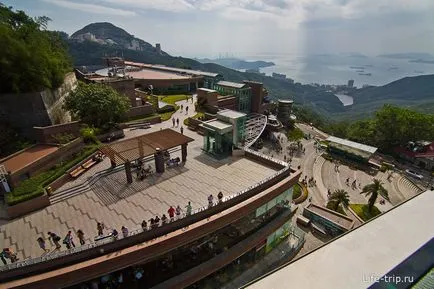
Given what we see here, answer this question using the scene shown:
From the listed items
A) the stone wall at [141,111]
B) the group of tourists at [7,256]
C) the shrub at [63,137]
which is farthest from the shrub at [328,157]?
the group of tourists at [7,256]

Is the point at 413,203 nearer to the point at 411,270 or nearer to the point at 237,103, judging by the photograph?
the point at 411,270

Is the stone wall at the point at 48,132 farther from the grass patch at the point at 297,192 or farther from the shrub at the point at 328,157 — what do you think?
the shrub at the point at 328,157

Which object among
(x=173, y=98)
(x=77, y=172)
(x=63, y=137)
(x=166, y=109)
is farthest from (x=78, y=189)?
(x=173, y=98)

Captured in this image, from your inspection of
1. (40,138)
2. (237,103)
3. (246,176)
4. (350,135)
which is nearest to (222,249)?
(246,176)

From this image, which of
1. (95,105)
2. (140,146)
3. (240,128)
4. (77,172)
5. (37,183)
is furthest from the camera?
(95,105)

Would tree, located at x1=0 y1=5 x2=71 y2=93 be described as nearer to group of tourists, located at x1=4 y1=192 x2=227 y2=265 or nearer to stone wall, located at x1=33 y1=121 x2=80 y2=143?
stone wall, located at x1=33 y1=121 x2=80 y2=143

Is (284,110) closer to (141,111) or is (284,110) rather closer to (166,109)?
(166,109)
